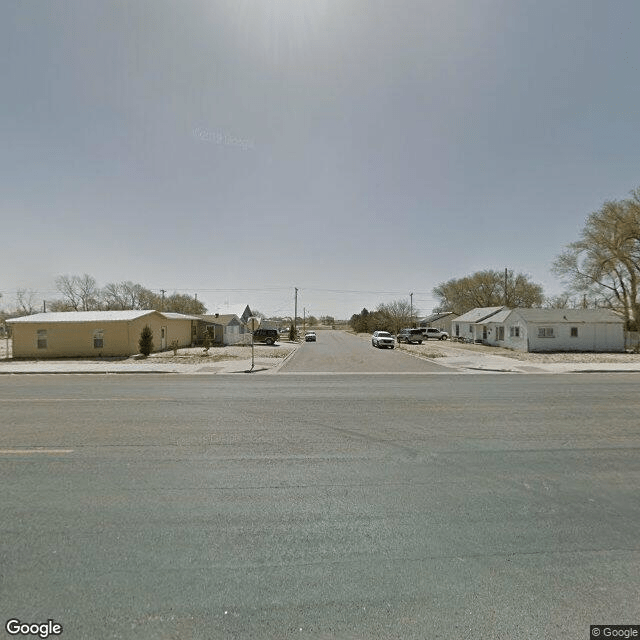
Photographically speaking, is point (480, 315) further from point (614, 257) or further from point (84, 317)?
point (84, 317)

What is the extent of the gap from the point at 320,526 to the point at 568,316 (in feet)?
109

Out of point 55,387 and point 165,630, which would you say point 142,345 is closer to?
point 55,387

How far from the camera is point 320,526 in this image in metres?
3.38

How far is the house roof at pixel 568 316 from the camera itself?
2845 centimetres

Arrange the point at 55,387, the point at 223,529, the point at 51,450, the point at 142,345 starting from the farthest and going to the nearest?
the point at 142,345 < the point at 55,387 < the point at 51,450 < the point at 223,529

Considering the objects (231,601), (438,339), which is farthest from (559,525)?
(438,339)

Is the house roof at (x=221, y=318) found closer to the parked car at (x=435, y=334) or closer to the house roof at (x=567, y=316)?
the parked car at (x=435, y=334)

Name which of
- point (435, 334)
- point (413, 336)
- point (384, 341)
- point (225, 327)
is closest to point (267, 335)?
point (225, 327)

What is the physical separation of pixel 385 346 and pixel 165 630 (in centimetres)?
3092

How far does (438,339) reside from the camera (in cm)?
4634

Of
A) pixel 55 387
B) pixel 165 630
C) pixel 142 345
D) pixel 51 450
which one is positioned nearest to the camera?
pixel 165 630

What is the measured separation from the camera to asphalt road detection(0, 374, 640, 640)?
7.70 feet

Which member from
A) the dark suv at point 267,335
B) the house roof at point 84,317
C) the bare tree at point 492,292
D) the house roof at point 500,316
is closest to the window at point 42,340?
the house roof at point 84,317

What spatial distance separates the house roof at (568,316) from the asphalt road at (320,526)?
81.3 ft
